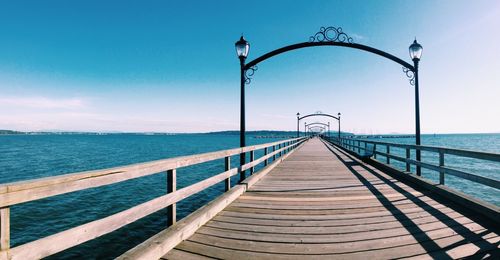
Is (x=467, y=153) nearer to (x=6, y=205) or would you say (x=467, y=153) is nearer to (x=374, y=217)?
(x=374, y=217)

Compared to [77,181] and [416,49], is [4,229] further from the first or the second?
[416,49]

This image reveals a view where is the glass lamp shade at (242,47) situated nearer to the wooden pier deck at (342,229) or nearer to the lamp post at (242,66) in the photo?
the lamp post at (242,66)

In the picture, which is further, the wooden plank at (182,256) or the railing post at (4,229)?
the wooden plank at (182,256)

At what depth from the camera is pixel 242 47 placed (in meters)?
7.38

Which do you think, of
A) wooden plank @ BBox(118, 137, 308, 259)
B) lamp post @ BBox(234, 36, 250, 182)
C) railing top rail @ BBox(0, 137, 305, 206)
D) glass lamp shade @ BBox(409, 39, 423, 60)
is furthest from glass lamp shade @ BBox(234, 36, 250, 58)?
glass lamp shade @ BBox(409, 39, 423, 60)

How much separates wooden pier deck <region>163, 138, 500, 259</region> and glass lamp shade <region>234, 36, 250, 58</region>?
376 cm

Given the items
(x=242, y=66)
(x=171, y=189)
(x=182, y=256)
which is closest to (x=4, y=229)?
(x=182, y=256)

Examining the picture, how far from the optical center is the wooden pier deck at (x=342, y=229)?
3078 millimetres

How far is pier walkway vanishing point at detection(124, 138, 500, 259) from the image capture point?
308 centimetres

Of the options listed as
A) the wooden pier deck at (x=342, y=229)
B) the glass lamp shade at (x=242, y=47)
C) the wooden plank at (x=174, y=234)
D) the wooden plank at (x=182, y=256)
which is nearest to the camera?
the wooden plank at (x=174, y=234)

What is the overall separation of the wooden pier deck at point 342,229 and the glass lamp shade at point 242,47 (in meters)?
3.76

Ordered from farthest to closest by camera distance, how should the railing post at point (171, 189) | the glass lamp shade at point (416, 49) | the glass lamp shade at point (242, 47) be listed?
the glass lamp shade at point (416, 49) < the glass lamp shade at point (242, 47) < the railing post at point (171, 189)

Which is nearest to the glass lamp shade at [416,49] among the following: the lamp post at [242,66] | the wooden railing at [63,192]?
the lamp post at [242,66]

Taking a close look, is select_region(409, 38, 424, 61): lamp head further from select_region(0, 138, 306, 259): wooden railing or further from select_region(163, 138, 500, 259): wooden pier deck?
select_region(0, 138, 306, 259): wooden railing
